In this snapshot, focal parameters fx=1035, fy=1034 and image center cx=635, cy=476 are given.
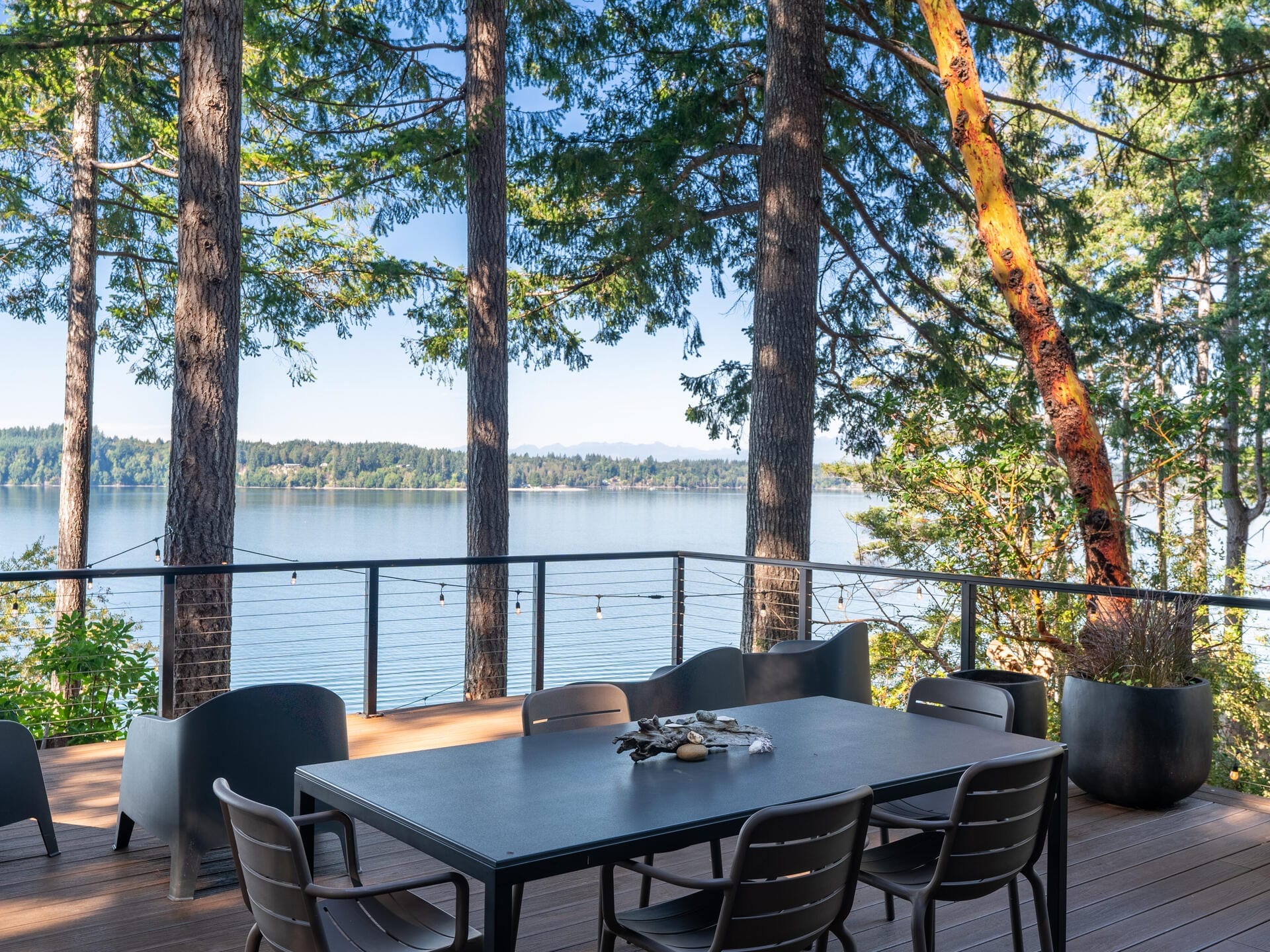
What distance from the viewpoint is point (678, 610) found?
6.95m

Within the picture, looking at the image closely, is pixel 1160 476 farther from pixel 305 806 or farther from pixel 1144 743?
pixel 305 806

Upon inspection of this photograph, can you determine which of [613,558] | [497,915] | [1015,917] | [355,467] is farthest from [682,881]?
[355,467]

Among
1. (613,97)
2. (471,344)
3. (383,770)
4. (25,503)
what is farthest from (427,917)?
(25,503)

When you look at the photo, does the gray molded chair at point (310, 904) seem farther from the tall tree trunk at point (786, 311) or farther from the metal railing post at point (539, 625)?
the tall tree trunk at point (786, 311)

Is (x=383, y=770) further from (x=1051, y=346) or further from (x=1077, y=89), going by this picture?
(x=1077, y=89)

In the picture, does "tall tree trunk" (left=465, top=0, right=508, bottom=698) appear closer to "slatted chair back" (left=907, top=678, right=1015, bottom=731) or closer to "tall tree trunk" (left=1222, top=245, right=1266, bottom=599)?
"slatted chair back" (left=907, top=678, right=1015, bottom=731)

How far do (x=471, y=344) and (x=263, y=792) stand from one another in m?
5.62

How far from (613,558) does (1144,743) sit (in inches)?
127

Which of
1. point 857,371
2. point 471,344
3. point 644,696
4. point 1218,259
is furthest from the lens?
point 1218,259

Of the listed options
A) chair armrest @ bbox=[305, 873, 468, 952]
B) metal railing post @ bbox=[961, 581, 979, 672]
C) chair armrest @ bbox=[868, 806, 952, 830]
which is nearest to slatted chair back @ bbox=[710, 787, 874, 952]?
chair armrest @ bbox=[868, 806, 952, 830]

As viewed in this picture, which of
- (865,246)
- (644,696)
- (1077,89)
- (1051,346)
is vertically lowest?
(644,696)

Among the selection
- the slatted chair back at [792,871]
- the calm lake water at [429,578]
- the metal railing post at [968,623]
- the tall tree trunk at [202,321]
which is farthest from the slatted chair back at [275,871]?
the tall tree trunk at [202,321]

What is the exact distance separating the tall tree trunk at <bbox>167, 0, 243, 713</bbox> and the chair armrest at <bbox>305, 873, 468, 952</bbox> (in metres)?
4.45

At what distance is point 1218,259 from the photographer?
14797mm
